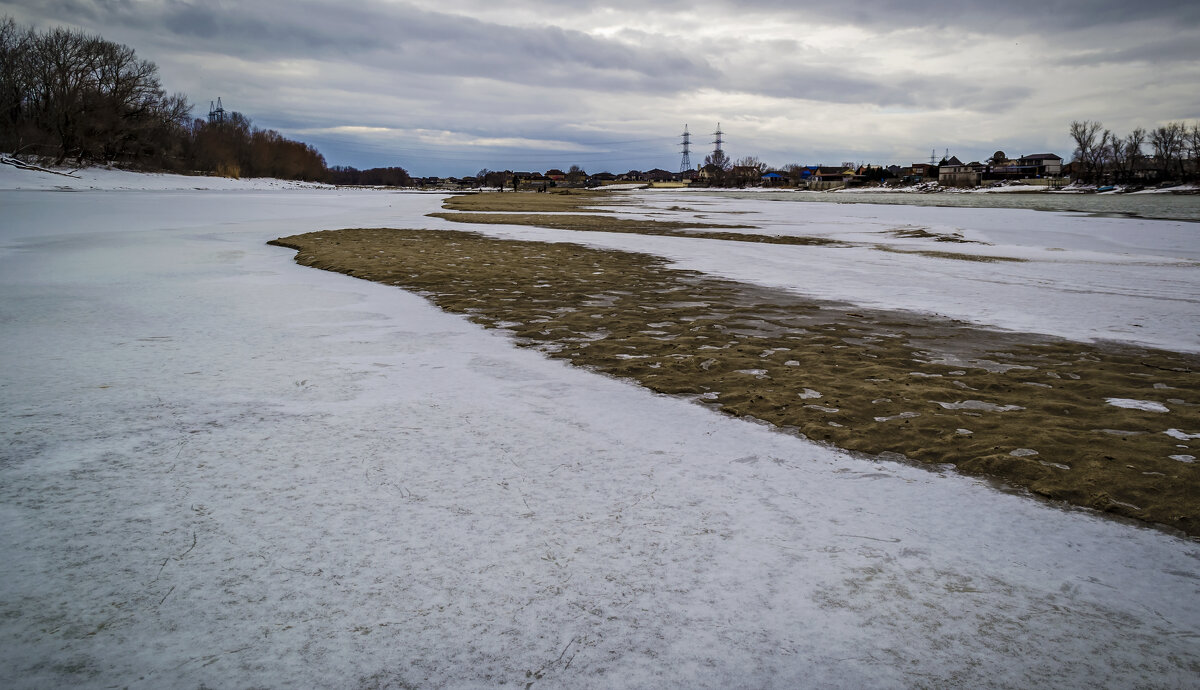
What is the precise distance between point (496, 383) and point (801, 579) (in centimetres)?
261

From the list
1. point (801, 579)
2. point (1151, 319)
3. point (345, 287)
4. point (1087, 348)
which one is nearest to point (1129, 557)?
point (801, 579)

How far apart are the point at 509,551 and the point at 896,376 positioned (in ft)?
10.8

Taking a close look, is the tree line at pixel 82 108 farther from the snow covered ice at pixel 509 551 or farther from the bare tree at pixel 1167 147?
the bare tree at pixel 1167 147

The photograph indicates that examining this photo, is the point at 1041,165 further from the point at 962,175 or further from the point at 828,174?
the point at 828,174

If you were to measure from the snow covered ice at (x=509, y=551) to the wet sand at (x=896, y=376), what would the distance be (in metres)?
0.32

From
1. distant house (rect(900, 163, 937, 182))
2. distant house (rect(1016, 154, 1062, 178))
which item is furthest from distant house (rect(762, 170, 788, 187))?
distant house (rect(1016, 154, 1062, 178))

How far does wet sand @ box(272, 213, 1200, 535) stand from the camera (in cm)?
308

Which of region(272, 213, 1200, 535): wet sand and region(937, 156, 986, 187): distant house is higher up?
region(937, 156, 986, 187): distant house

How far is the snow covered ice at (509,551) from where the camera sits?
174 cm

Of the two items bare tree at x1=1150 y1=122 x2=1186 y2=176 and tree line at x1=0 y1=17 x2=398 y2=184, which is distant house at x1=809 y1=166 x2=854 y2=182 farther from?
tree line at x1=0 y1=17 x2=398 y2=184

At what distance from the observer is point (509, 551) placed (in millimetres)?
2242

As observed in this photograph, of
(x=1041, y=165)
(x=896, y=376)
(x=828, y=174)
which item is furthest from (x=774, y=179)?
(x=896, y=376)

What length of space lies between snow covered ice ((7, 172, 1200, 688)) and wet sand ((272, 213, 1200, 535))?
321 millimetres

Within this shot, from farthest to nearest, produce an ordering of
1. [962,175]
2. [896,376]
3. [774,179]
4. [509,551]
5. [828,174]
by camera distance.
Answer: [828,174] → [774,179] → [962,175] → [896,376] → [509,551]
